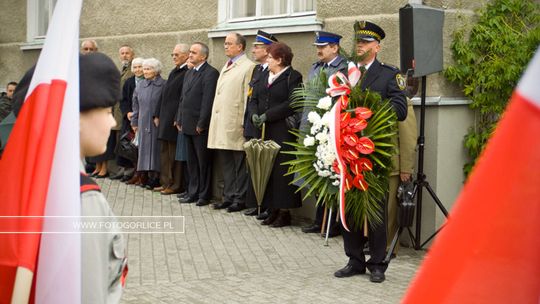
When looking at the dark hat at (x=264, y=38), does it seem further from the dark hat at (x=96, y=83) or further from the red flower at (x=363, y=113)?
the dark hat at (x=96, y=83)

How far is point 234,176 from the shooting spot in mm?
11133

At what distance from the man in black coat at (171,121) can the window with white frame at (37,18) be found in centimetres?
629

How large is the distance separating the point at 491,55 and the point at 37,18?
11.5 m

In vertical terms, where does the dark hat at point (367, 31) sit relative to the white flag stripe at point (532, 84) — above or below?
above

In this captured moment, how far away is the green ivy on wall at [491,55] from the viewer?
28.8 feet

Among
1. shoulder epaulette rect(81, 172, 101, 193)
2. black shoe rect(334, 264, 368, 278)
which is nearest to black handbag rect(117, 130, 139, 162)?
black shoe rect(334, 264, 368, 278)

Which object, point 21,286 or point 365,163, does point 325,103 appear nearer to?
point 365,163

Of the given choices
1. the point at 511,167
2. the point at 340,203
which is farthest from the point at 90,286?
the point at 340,203

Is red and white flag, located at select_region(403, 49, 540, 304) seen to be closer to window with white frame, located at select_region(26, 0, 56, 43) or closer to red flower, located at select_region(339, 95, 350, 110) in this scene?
red flower, located at select_region(339, 95, 350, 110)

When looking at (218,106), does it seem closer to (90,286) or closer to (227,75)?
(227,75)

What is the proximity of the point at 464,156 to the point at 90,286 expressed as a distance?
282 inches

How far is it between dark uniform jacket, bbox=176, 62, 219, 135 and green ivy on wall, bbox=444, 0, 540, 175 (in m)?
3.57

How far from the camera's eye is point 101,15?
49.8 feet

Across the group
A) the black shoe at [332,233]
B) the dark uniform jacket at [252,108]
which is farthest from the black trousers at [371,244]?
the dark uniform jacket at [252,108]
